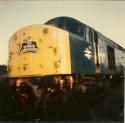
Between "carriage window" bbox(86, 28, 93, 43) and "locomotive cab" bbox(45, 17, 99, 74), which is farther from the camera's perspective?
"carriage window" bbox(86, 28, 93, 43)

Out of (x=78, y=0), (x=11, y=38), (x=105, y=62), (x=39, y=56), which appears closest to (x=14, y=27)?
(x=11, y=38)

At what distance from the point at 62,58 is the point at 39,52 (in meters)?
0.22

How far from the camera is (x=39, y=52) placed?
2650 mm

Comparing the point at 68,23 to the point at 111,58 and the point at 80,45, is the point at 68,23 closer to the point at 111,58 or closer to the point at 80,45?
the point at 80,45

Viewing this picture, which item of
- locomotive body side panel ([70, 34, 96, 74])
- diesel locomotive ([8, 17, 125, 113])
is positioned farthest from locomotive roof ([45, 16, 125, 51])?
locomotive body side panel ([70, 34, 96, 74])

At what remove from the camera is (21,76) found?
2652 millimetres

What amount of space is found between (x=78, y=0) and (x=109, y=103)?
0.93 meters

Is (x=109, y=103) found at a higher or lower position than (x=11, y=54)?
lower

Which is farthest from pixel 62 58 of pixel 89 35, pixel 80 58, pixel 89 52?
pixel 89 35

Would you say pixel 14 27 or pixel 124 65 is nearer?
pixel 124 65

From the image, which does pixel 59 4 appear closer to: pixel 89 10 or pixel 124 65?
pixel 89 10

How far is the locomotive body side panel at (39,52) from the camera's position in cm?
258

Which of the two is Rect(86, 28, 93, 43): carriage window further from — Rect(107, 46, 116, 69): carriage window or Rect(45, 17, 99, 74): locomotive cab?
Rect(107, 46, 116, 69): carriage window

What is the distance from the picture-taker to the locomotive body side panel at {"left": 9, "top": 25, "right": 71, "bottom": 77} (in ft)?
8.47
